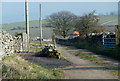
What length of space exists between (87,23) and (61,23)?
2582 cm

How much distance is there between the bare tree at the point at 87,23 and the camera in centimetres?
4778

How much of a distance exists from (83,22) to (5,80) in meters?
41.5

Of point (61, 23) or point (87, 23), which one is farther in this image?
point (61, 23)

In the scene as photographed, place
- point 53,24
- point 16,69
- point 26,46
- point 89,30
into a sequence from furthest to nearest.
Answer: point 53,24 → point 89,30 → point 26,46 → point 16,69

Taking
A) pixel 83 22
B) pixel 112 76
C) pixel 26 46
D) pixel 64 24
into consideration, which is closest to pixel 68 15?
pixel 64 24

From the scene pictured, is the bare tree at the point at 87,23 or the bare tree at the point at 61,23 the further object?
the bare tree at the point at 61,23

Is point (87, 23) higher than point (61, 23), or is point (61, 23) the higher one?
point (61, 23)

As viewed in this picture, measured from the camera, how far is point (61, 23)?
7388 cm

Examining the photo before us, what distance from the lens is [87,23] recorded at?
48438 mm

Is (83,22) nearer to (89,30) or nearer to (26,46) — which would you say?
(89,30)

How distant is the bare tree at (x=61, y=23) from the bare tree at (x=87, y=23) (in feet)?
76.5

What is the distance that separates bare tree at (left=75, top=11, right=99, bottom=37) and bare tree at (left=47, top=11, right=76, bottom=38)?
23.3 metres

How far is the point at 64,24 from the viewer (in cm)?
7406

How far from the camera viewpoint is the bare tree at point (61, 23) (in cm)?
7350
